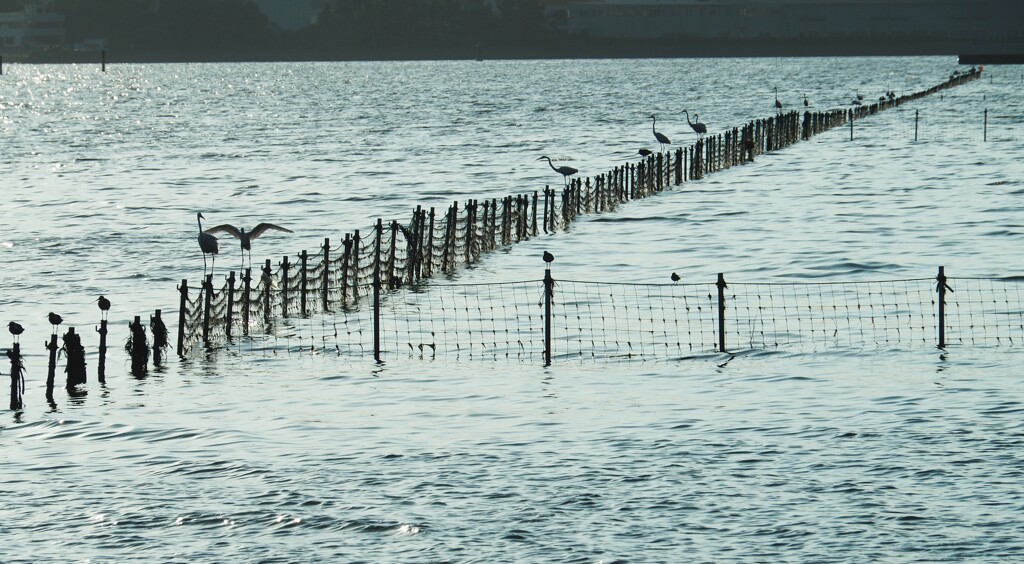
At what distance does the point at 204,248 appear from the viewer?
120 feet

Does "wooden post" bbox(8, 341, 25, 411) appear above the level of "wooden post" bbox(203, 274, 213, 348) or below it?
below

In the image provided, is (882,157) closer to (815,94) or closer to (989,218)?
(989,218)

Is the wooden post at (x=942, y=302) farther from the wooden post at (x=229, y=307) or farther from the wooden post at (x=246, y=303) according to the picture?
the wooden post at (x=246, y=303)

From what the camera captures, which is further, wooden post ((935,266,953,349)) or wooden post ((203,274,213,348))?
wooden post ((203,274,213,348))

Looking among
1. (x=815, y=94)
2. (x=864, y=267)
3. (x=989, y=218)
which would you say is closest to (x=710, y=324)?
(x=864, y=267)

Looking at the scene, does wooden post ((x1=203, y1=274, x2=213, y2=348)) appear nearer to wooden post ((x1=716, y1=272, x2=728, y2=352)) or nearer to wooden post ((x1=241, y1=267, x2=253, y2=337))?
wooden post ((x1=241, y1=267, x2=253, y2=337))

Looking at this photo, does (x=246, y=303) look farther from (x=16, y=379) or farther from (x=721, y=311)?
(x=721, y=311)

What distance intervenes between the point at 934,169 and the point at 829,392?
46708mm

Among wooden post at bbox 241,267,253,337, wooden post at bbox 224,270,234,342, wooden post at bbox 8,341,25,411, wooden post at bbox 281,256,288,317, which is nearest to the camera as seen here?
wooden post at bbox 8,341,25,411

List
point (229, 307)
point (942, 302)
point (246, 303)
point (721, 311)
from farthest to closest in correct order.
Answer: point (246, 303) → point (229, 307) → point (721, 311) → point (942, 302)

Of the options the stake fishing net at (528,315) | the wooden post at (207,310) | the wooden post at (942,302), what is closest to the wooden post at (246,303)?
the stake fishing net at (528,315)

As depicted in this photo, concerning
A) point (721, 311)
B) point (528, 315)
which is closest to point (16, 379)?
point (721, 311)

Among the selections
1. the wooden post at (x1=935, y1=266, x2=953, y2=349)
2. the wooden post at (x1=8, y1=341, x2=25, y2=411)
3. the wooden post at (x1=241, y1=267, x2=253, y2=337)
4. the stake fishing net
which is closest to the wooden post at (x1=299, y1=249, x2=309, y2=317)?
the stake fishing net

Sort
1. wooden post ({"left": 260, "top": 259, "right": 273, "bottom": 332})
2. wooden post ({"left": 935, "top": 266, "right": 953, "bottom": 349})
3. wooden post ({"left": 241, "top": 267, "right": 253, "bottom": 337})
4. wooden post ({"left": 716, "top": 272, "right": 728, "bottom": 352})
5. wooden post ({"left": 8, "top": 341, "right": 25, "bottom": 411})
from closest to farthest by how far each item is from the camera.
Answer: wooden post ({"left": 8, "top": 341, "right": 25, "bottom": 411}) → wooden post ({"left": 935, "top": 266, "right": 953, "bottom": 349}) → wooden post ({"left": 716, "top": 272, "right": 728, "bottom": 352}) → wooden post ({"left": 241, "top": 267, "right": 253, "bottom": 337}) → wooden post ({"left": 260, "top": 259, "right": 273, "bottom": 332})
